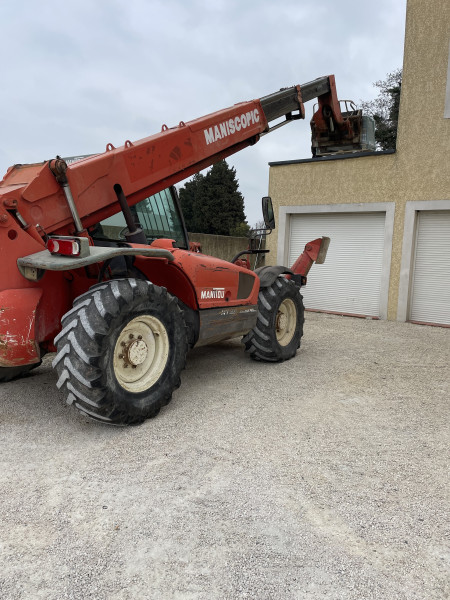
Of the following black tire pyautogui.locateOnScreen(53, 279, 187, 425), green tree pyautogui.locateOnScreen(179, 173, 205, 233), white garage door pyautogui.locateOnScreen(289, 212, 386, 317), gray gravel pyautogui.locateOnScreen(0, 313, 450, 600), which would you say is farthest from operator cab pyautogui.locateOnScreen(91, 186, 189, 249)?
green tree pyautogui.locateOnScreen(179, 173, 205, 233)

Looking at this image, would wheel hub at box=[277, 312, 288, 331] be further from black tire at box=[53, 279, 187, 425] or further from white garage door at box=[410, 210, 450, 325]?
white garage door at box=[410, 210, 450, 325]

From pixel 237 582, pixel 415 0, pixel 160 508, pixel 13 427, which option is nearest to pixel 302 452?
pixel 160 508

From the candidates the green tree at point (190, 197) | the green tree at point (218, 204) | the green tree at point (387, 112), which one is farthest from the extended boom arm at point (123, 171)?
the green tree at point (190, 197)

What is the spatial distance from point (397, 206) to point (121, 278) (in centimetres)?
763

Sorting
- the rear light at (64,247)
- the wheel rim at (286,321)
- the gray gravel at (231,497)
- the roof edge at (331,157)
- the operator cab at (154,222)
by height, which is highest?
the roof edge at (331,157)

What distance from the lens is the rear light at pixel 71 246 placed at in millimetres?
3104

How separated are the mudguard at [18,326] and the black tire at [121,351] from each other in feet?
0.89

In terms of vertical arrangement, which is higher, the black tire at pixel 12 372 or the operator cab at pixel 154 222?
the operator cab at pixel 154 222

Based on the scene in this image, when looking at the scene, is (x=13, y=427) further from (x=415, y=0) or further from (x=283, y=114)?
(x=415, y=0)

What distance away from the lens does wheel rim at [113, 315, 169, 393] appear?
343 cm

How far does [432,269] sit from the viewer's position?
31.5ft

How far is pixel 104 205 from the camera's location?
13.0 ft

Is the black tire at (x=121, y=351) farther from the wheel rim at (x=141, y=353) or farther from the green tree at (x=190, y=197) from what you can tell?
the green tree at (x=190, y=197)

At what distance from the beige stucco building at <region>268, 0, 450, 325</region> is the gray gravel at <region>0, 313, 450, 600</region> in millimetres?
5766
